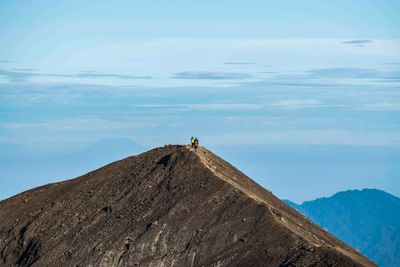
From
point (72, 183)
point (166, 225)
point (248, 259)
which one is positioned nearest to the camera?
point (248, 259)

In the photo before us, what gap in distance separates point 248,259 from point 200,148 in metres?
26.0

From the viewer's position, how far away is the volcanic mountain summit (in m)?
110

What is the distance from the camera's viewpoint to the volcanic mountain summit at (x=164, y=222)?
110 m

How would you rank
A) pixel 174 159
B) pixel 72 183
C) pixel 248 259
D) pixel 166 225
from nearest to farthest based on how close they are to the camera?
1. pixel 248 259
2. pixel 166 225
3. pixel 174 159
4. pixel 72 183

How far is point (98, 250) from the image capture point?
4636 inches

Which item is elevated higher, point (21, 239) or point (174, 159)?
point (174, 159)

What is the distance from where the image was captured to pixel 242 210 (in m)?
115

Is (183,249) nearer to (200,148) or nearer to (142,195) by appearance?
(142,195)

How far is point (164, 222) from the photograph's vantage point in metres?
116

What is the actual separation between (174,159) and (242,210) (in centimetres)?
1349

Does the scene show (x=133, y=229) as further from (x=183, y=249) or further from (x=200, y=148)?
(x=200, y=148)

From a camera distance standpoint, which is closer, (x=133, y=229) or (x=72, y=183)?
(x=133, y=229)

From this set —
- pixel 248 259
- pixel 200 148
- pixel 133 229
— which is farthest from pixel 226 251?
pixel 200 148

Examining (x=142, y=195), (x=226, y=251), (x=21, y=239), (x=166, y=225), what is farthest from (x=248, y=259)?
(x=21, y=239)
